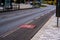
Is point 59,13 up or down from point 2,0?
up

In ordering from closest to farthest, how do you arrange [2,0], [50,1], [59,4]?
[59,4] → [2,0] → [50,1]

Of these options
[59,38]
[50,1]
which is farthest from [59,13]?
[50,1]

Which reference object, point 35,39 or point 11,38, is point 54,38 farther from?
point 11,38

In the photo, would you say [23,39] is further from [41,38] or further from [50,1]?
[50,1]

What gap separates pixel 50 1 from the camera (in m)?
140

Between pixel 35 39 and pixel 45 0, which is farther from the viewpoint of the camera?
pixel 45 0

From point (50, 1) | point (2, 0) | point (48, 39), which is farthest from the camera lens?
point (50, 1)

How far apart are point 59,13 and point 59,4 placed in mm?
665

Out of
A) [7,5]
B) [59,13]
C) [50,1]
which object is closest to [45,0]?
[50,1]

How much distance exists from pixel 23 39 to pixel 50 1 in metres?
129

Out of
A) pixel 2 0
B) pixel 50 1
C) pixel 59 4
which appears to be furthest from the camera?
pixel 50 1

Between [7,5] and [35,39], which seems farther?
[7,5]

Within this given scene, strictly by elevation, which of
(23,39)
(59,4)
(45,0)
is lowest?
(45,0)

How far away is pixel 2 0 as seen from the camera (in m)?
50.4
